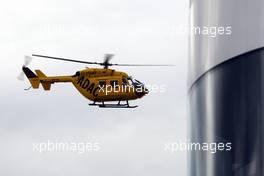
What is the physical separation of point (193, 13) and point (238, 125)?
2717mm

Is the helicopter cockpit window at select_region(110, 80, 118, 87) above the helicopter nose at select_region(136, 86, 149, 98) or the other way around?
above

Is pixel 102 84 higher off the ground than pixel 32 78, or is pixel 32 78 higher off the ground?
pixel 32 78

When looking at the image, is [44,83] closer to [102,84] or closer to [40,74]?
[40,74]

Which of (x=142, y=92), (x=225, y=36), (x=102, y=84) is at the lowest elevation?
(x=142, y=92)

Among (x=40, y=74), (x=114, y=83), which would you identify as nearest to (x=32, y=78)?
(x=40, y=74)

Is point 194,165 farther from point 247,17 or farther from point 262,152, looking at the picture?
point 247,17

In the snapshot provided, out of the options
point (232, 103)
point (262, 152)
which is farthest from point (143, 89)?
point (262, 152)

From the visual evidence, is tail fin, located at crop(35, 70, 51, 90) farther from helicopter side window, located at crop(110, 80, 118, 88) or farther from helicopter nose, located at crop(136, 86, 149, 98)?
helicopter nose, located at crop(136, 86, 149, 98)

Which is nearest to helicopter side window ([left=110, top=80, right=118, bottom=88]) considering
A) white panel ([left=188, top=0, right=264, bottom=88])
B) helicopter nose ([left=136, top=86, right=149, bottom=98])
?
helicopter nose ([left=136, top=86, right=149, bottom=98])

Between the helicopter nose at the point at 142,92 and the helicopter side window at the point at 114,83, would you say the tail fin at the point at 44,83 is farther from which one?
the helicopter nose at the point at 142,92

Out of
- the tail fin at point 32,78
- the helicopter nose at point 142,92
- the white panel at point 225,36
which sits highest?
the white panel at point 225,36

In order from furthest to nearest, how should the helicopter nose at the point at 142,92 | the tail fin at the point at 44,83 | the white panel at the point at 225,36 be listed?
the tail fin at the point at 44,83 < the helicopter nose at the point at 142,92 < the white panel at the point at 225,36

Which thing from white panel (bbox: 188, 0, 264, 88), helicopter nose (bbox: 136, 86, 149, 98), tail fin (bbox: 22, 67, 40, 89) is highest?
white panel (bbox: 188, 0, 264, 88)

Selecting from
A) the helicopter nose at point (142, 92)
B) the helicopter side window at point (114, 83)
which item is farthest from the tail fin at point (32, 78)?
the helicopter nose at point (142, 92)
